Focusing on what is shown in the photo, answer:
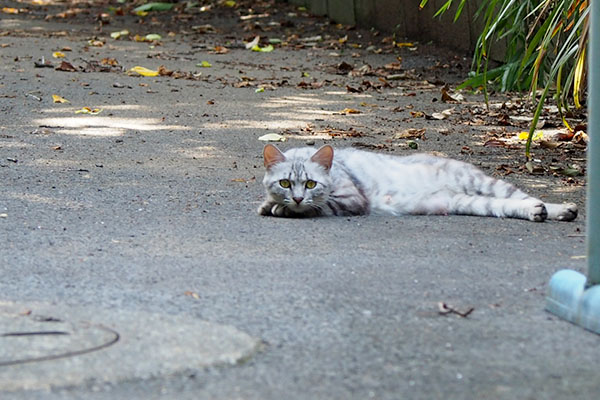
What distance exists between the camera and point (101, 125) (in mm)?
7543

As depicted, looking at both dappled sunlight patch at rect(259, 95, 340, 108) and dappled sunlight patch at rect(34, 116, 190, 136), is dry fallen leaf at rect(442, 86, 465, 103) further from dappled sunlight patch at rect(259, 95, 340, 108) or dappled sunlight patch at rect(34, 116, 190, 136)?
dappled sunlight patch at rect(34, 116, 190, 136)

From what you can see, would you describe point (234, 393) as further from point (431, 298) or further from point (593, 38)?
point (593, 38)

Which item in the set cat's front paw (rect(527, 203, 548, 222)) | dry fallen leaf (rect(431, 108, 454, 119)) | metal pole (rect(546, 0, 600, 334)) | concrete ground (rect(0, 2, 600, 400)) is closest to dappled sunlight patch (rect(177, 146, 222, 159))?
concrete ground (rect(0, 2, 600, 400))

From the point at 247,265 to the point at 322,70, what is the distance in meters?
7.26

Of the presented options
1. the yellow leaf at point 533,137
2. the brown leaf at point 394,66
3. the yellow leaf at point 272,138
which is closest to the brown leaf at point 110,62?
the brown leaf at point 394,66

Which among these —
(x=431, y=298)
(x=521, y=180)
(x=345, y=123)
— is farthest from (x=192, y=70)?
(x=431, y=298)

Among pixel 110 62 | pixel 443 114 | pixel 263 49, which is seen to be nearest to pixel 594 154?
pixel 443 114

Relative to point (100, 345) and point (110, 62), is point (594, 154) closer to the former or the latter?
point (100, 345)

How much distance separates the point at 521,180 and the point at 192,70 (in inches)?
218

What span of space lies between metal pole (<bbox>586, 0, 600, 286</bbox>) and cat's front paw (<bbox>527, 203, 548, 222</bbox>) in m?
1.59

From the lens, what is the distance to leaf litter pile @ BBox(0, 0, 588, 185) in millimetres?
7297

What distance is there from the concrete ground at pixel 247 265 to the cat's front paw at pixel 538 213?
0.08 m

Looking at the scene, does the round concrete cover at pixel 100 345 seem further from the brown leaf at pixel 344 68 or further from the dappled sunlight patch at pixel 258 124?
the brown leaf at pixel 344 68

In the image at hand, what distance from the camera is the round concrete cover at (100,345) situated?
9.16 ft
